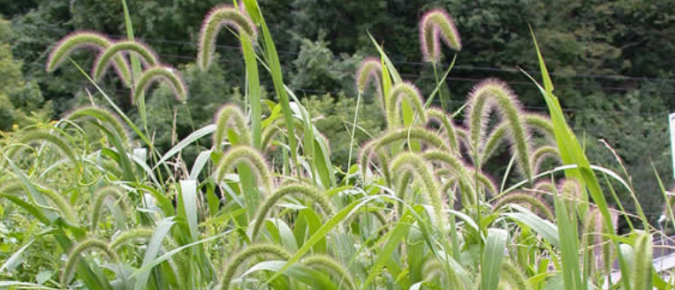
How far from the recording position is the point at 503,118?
1.05 m

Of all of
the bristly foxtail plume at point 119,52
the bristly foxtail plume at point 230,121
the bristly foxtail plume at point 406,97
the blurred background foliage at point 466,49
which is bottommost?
the blurred background foliage at point 466,49

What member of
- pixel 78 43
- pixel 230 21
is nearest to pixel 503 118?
pixel 230 21

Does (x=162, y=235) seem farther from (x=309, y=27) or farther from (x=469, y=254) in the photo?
(x=309, y=27)

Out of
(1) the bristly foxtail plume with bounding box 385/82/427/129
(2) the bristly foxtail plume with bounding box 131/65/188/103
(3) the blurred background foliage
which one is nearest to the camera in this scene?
(1) the bristly foxtail plume with bounding box 385/82/427/129

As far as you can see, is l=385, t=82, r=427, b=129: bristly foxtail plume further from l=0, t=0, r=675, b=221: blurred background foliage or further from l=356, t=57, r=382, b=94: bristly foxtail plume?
l=0, t=0, r=675, b=221: blurred background foliage

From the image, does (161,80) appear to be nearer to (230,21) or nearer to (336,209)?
(230,21)

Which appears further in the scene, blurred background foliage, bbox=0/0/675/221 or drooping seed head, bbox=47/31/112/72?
blurred background foliage, bbox=0/0/675/221

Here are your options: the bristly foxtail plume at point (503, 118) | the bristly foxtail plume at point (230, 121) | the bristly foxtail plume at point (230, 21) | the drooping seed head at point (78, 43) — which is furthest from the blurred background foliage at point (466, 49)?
the bristly foxtail plume at point (503, 118)

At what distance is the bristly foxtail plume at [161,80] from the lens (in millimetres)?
1334

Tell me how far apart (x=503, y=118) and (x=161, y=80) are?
597mm

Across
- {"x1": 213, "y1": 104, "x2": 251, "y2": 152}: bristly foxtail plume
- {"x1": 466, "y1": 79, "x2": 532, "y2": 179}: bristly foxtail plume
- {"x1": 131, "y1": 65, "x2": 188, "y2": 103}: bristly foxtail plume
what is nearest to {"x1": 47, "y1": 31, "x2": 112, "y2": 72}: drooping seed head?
{"x1": 131, "y1": 65, "x2": 188, "y2": 103}: bristly foxtail plume

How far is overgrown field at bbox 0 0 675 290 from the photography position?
103 centimetres

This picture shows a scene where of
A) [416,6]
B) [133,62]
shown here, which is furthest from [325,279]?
[416,6]

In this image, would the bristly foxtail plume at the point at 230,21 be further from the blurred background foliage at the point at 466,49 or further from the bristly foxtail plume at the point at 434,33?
the blurred background foliage at the point at 466,49
